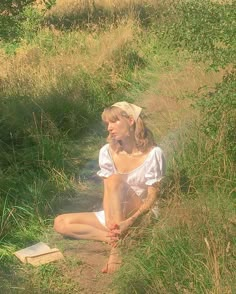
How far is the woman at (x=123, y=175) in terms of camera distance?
4.86 metres

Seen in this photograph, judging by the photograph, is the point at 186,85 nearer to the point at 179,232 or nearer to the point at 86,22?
the point at 179,232

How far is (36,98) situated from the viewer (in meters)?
7.98

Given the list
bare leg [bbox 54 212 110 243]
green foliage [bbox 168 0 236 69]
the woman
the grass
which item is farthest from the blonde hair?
green foliage [bbox 168 0 236 69]

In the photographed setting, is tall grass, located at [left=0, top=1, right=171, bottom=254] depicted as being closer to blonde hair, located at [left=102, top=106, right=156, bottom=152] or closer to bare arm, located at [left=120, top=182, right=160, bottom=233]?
bare arm, located at [left=120, top=182, right=160, bottom=233]

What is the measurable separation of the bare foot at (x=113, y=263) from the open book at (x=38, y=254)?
1.39 ft

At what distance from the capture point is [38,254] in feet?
15.9

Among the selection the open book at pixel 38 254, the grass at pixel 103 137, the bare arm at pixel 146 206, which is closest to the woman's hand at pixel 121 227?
the bare arm at pixel 146 206

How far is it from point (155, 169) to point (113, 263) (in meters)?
0.80

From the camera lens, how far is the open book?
479 cm

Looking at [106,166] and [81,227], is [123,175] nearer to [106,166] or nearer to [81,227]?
[106,166]

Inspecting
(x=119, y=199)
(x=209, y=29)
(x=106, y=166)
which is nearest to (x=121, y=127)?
(x=106, y=166)

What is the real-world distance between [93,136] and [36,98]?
81cm

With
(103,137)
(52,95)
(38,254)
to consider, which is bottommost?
(103,137)

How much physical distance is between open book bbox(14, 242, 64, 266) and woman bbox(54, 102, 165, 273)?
0.79ft
